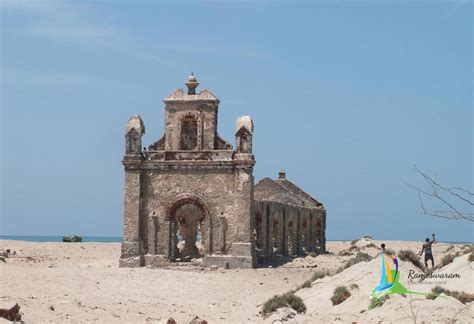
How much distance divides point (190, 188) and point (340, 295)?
53.6ft

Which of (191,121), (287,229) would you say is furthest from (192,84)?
(287,229)

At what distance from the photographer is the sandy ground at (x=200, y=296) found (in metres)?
17.2

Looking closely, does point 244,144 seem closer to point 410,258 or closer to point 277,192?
point 410,258

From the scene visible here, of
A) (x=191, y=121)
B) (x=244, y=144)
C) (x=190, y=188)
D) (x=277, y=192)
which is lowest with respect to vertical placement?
(x=190, y=188)

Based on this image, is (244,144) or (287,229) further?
(287,229)

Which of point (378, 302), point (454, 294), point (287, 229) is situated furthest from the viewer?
point (287, 229)

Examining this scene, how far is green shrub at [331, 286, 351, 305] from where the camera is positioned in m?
19.7

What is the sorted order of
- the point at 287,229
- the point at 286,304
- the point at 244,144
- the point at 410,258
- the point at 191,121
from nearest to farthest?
1. the point at 286,304
2. the point at 410,258
3. the point at 244,144
4. the point at 191,121
5. the point at 287,229

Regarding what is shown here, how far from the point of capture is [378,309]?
17375mm

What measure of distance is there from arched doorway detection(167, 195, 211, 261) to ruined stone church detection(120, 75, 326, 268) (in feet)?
0.14

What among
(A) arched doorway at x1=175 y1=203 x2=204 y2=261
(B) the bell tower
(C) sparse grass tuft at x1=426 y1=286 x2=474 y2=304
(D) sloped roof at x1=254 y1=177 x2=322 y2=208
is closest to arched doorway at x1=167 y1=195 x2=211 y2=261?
(A) arched doorway at x1=175 y1=203 x2=204 y2=261

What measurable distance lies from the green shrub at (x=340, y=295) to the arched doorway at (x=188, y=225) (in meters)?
15.3

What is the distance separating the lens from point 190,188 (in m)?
35.3

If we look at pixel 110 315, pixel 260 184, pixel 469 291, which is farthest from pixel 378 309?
pixel 260 184
